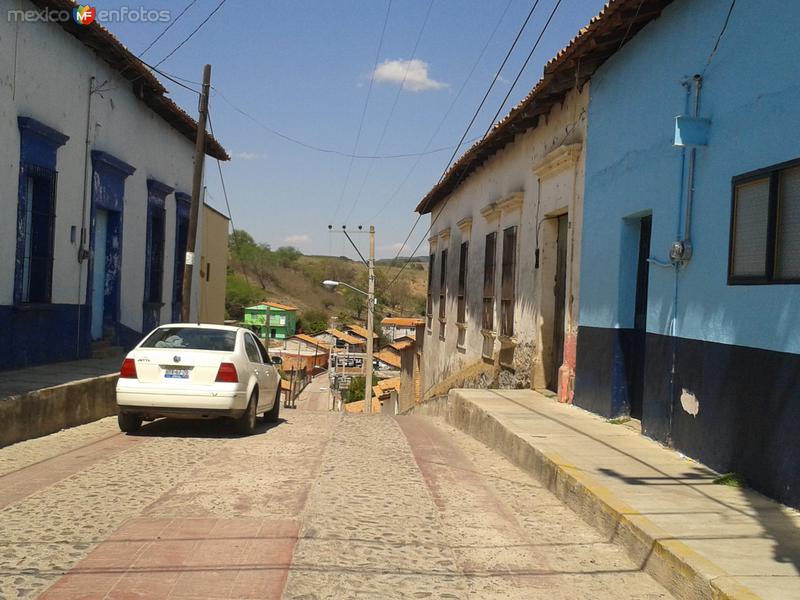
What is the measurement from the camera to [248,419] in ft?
34.3

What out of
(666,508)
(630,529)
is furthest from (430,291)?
(630,529)

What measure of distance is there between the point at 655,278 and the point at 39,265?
361 inches

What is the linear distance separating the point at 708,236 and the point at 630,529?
10.5 feet

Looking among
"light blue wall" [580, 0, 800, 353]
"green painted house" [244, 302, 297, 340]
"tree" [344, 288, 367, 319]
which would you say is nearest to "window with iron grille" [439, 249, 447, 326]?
"light blue wall" [580, 0, 800, 353]

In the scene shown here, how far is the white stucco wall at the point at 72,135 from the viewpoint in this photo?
37.6 feet

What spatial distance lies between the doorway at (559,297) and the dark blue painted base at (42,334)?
7.90 m

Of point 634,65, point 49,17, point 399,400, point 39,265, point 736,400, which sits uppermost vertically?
point 49,17

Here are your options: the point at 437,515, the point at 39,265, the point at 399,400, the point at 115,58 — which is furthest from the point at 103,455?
the point at 399,400

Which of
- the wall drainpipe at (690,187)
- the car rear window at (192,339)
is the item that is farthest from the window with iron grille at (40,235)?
the wall drainpipe at (690,187)

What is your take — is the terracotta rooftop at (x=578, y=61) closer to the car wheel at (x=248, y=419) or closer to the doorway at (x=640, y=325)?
the doorway at (x=640, y=325)

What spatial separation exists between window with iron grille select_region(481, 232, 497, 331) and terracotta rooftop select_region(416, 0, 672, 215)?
6.42 ft

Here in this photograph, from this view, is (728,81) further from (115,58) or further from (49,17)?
(115,58)

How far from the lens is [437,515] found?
254 inches

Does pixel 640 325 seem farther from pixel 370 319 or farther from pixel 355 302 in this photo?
pixel 355 302
